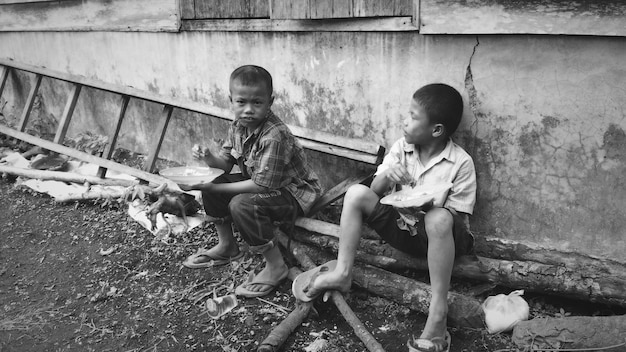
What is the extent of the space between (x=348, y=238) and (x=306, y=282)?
0.36m

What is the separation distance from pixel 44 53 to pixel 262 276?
4460 mm

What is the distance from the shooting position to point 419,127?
8.80 ft

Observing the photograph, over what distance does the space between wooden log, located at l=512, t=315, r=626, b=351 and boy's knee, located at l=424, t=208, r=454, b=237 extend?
629 millimetres

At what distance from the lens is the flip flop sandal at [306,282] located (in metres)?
2.76

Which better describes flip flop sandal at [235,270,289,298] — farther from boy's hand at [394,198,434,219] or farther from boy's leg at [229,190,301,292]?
boy's hand at [394,198,434,219]

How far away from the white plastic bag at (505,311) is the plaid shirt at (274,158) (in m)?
1.21

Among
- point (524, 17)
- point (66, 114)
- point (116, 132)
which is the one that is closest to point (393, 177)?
point (524, 17)

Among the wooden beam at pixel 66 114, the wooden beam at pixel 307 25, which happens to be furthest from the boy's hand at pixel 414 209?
the wooden beam at pixel 66 114

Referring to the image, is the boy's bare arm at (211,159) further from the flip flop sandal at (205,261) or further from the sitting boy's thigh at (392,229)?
the sitting boy's thigh at (392,229)

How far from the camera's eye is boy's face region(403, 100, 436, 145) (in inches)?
105

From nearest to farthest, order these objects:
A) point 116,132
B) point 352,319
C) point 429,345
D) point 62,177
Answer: point 429,345 → point 352,319 → point 62,177 → point 116,132

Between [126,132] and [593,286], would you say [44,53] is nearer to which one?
[126,132]

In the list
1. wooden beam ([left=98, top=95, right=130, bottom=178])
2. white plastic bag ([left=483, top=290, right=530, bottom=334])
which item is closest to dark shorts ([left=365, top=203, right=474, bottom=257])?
white plastic bag ([left=483, top=290, right=530, bottom=334])

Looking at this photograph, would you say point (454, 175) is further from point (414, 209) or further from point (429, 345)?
point (429, 345)
